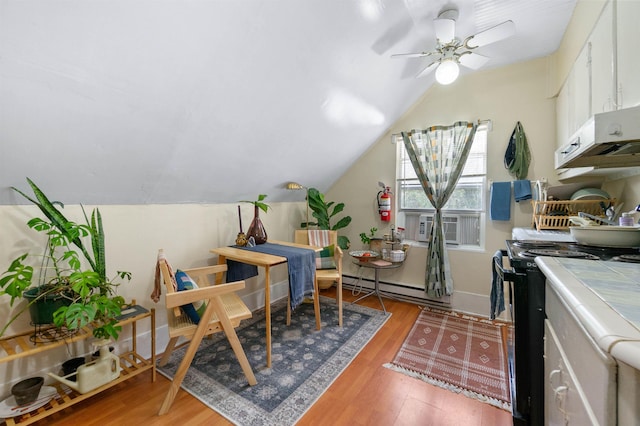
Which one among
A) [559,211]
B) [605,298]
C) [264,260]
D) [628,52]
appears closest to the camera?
[605,298]

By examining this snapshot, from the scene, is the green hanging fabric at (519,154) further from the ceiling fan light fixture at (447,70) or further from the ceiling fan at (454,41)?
the ceiling fan light fixture at (447,70)

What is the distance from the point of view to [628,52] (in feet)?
3.76

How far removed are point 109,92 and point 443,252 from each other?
10.3ft

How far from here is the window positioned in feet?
9.81

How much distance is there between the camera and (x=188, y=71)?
156cm

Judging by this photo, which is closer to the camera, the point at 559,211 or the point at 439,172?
the point at 559,211

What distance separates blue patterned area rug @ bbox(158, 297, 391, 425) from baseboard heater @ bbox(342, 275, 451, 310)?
0.57 meters

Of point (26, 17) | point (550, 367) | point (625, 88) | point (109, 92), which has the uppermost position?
point (26, 17)

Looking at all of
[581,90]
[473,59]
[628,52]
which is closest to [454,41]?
[473,59]

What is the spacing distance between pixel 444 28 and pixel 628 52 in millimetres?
978

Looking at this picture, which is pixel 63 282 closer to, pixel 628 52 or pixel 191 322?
pixel 191 322

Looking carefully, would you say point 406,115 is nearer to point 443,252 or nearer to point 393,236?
point 393,236

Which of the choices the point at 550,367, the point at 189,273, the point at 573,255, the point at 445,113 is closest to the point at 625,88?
the point at 573,255

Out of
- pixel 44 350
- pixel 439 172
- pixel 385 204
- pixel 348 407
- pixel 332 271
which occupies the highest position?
pixel 439 172
